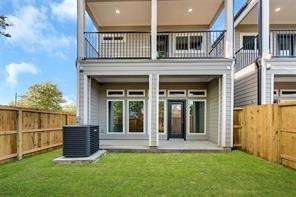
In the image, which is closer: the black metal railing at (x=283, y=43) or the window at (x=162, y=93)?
the black metal railing at (x=283, y=43)

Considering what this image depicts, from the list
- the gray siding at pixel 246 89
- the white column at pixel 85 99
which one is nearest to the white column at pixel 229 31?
the gray siding at pixel 246 89

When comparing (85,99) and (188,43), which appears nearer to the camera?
(85,99)

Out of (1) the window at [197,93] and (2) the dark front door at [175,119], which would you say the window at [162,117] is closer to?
(2) the dark front door at [175,119]

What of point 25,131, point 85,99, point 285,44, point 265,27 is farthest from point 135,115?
point 285,44

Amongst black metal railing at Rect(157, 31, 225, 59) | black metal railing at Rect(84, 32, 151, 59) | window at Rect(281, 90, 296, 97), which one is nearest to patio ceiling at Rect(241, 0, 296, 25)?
black metal railing at Rect(157, 31, 225, 59)

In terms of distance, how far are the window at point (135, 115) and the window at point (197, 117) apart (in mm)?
2271

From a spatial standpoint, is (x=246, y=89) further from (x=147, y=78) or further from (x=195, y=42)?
(x=147, y=78)

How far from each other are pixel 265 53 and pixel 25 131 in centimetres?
841

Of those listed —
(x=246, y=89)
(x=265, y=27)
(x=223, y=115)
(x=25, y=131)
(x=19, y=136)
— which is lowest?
(x=19, y=136)

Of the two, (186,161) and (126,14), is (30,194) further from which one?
(126,14)

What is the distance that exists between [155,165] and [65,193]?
11.0 feet

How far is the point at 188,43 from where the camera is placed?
15219 mm

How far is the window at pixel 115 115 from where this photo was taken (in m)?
15.2

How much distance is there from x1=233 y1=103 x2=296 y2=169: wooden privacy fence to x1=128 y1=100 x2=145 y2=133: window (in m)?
5.14
